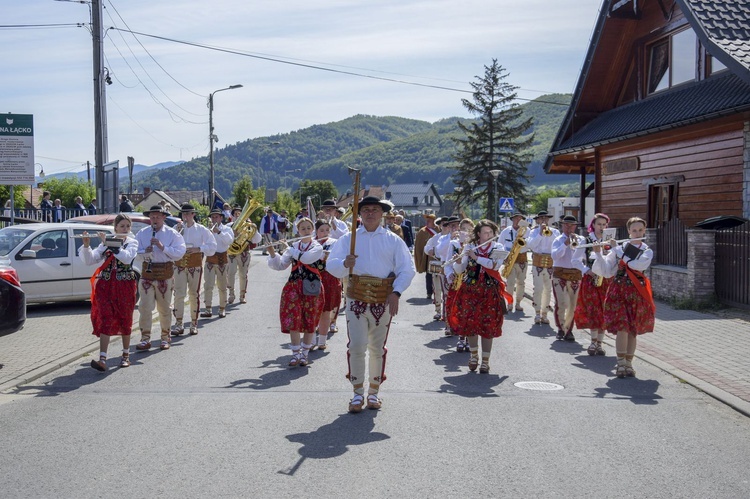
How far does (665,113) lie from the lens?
60.9 ft

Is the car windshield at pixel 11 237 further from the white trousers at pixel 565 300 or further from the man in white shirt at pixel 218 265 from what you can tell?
the white trousers at pixel 565 300

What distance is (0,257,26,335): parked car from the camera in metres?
9.30

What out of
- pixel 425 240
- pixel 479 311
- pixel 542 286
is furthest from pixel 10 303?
pixel 425 240

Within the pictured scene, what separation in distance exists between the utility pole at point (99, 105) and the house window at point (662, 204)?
14.1m

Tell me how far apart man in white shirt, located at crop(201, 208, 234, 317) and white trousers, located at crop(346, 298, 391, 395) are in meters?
7.33

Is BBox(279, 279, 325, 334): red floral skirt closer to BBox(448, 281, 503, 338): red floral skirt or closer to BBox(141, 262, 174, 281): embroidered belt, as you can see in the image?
BBox(448, 281, 503, 338): red floral skirt

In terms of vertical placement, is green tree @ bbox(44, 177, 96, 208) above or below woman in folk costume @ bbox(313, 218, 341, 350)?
above

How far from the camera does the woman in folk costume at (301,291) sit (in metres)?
9.55

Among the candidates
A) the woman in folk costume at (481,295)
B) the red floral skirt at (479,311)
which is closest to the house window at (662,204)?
the woman in folk costume at (481,295)

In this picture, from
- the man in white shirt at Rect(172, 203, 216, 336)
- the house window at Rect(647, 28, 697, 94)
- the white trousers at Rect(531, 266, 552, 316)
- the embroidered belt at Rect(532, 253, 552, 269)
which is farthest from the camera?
the house window at Rect(647, 28, 697, 94)

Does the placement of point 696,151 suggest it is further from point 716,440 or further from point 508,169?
point 508,169

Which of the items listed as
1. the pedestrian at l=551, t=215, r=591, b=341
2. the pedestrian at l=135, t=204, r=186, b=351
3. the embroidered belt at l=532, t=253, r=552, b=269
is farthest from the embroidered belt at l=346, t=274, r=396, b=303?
the embroidered belt at l=532, t=253, r=552, b=269

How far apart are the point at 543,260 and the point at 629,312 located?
4687 mm

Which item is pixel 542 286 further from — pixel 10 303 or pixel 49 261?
pixel 49 261
